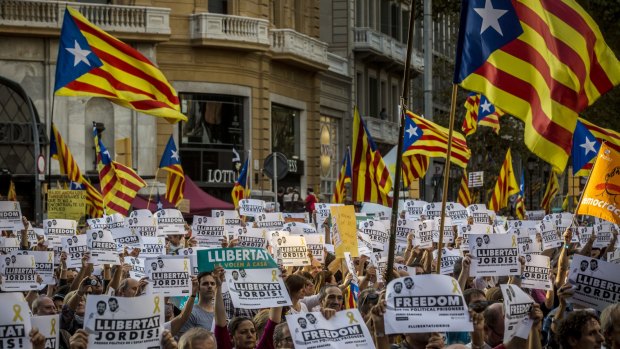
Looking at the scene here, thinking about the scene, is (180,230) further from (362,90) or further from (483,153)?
(362,90)

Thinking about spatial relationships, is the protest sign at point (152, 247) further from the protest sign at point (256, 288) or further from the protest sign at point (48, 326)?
the protest sign at point (48, 326)

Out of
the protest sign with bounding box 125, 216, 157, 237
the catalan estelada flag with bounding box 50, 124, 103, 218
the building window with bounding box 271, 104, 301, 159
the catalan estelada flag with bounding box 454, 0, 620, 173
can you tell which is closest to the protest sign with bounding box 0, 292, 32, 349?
the catalan estelada flag with bounding box 454, 0, 620, 173

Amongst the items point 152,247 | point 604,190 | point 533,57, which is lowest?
point 152,247

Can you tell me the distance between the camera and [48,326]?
30.5 ft

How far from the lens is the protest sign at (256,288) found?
11562 millimetres

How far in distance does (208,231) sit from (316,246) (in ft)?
10.2

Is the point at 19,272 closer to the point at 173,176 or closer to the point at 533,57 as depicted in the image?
the point at 533,57

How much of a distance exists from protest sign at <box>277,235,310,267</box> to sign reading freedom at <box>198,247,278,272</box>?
5259 mm

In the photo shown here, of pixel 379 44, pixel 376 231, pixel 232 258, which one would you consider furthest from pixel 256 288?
pixel 379 44

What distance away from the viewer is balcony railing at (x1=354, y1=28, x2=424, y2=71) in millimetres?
56281

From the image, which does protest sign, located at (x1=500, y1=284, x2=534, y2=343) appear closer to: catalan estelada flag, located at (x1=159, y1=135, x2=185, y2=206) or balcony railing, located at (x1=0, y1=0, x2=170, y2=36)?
catalan estelada flag, located at (x1=159, y1=135, x2=185, y2=206)

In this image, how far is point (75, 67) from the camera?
17.9 m

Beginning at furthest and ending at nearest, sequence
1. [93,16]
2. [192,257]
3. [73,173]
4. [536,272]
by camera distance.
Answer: [93,16] → [73,173] → [192,257] → [536,272]

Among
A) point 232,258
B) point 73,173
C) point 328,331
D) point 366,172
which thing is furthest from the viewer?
point 73,173
